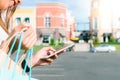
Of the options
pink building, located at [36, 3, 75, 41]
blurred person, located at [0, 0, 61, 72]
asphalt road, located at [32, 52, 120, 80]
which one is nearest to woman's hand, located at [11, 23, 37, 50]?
blurred person, located at [0, 0, 61, 72]

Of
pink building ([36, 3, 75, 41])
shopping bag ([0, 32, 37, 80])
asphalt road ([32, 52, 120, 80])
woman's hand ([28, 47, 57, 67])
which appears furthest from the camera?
pink building ([36, 3, 75, 41])

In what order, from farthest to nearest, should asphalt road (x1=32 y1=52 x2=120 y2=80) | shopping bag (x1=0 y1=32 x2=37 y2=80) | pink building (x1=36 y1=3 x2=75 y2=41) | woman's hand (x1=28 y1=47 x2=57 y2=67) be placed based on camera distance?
pink building (x1=36 y1=3 x2=75 y2=41) < asphalt road (x1=32 y1=52 x2=120 y2=80) < woman's hand (x1=28 y1=47 x2=57 y2=67) < shopping bag (x1=0 y1=32 x2=37 y2=80)

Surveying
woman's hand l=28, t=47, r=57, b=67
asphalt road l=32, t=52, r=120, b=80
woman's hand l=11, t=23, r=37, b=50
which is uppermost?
woman's hand l=11, t=23, r=37, b=50

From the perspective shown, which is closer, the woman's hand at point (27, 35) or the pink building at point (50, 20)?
the woman's hand at point (27, 35)

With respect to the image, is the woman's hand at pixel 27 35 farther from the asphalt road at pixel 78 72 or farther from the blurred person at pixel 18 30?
the asphalt road at pixel 78 72

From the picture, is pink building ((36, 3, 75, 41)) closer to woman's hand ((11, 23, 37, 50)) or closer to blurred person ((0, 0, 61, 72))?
blurred person ((0, 0, 61, 72))

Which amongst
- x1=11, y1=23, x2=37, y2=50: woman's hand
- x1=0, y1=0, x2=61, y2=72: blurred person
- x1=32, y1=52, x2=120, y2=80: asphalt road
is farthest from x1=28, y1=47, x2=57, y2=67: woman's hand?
x1=32, y1=52, x2=120, y2=80: asphalt road

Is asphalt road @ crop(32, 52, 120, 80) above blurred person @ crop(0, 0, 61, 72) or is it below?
below

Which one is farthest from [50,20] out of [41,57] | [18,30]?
[18,30]

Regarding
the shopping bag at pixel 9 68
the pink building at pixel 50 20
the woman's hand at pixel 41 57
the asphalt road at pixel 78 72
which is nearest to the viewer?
the shopping bag at pixel 9 68

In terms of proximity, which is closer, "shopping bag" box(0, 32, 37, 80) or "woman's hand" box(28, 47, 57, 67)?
"shopping bag" box(0, 32, 37, 80)

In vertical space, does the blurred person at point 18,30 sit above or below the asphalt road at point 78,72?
above

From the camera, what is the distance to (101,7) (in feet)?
135

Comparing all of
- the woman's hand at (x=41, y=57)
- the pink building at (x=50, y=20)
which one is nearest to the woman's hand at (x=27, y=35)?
the woman's hand at (x=41, y=57)
